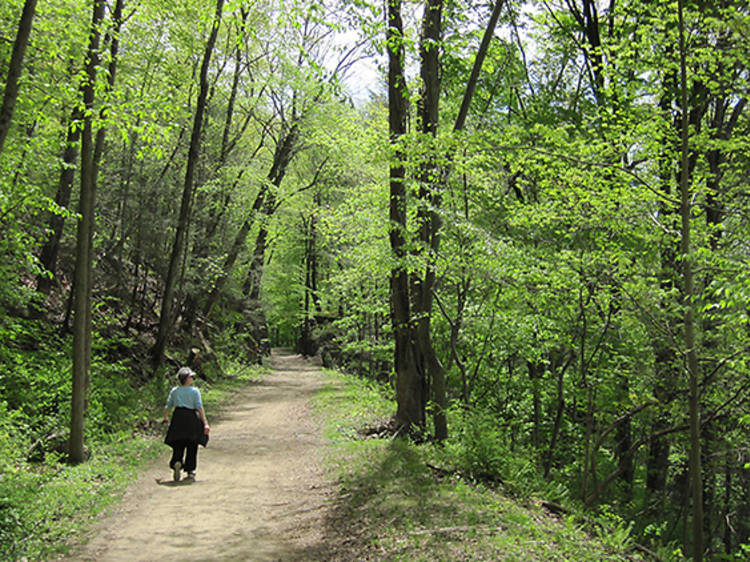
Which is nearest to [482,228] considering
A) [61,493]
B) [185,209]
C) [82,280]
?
[82,280]

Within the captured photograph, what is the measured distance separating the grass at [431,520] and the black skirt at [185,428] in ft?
7.24

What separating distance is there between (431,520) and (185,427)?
3896mm

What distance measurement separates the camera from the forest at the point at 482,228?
774cm

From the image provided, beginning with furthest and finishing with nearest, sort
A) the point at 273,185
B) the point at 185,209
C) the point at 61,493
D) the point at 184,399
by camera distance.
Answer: the point at 273,185, the point at 185,209, the point at 184,399, the point at 61,493

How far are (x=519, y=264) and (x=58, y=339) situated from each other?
979cm

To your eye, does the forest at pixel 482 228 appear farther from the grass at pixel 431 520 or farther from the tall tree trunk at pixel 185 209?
the grass at pixel 431 520

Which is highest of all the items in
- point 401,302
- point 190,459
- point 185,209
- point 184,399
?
point 185,209

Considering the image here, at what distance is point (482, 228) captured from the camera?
942 centimetres

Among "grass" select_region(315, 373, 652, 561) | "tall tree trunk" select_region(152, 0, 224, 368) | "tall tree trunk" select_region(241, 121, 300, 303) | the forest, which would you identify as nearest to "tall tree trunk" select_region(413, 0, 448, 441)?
the forest

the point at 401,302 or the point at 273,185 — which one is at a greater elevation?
the point at 273,185

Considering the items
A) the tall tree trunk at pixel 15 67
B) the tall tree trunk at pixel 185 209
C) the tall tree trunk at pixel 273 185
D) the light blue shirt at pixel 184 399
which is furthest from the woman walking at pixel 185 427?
the tall tree trunk at pixel 273 185

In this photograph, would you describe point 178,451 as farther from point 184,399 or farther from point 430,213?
point 430,213

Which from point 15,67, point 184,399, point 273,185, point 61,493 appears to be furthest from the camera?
point 273,185

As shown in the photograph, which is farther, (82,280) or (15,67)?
(82,280)
